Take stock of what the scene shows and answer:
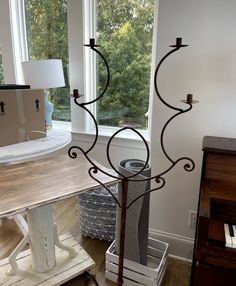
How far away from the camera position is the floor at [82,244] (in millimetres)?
1656

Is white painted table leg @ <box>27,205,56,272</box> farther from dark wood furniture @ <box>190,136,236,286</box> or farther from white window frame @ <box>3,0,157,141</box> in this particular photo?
white window frame @ <box>3,0,157,141</box>

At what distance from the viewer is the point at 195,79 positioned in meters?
1.48

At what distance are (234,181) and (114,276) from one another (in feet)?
3.21

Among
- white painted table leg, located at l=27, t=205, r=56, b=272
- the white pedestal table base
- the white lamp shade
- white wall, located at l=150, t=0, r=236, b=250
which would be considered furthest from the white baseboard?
the white lamp shade

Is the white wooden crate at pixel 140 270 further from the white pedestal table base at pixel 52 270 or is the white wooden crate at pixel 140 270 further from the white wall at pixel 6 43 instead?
the white wall at pixel 6 43

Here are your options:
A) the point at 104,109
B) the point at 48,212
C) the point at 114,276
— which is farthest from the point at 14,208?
the point at 104,109

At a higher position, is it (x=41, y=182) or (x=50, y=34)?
(x=50, y=34)

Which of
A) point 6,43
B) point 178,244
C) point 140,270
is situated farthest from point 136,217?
point 6,43

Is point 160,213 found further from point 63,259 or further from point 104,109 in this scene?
point 104,109

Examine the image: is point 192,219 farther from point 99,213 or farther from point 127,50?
point 127,50

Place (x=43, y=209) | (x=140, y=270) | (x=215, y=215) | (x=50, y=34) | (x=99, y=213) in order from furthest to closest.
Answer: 1. (x=50, y=34)
2. (x=99, y=213)
3. (x=140, y=270)
4. (x=43, y=209)
5. (x=215, y=215)

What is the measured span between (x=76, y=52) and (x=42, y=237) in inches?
63.8

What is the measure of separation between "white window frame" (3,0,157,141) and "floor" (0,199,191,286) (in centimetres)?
81

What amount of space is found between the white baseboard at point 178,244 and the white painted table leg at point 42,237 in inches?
30.1
